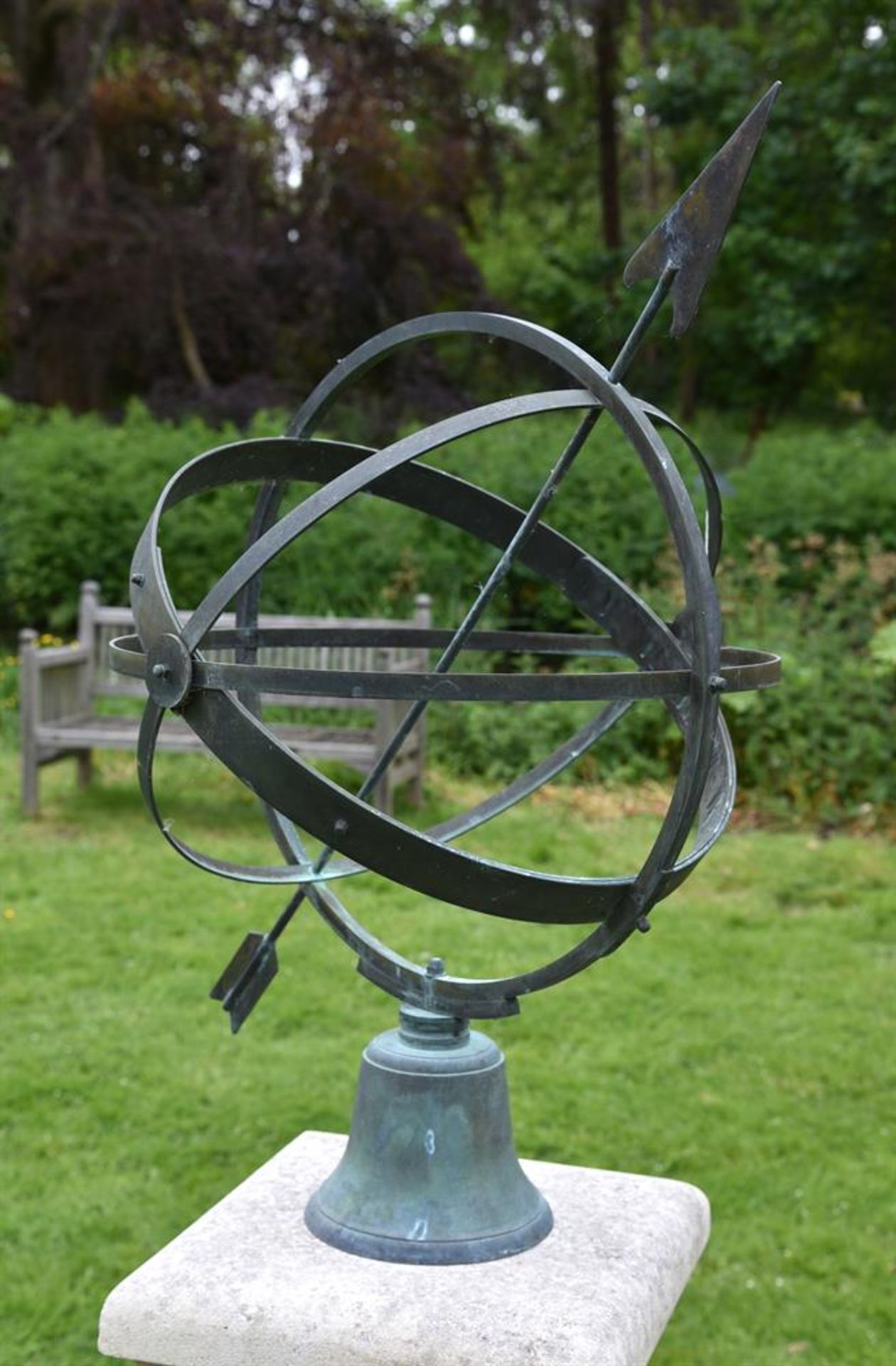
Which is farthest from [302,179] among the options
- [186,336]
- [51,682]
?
[51,682]

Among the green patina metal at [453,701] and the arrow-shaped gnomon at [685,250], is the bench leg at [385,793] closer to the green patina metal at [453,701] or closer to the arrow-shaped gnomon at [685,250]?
the green patina metal at [453,701]

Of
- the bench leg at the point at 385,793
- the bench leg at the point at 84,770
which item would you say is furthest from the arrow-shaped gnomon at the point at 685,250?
the bench leg at the point at 84,770

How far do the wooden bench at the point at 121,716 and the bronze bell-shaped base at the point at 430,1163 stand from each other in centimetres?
429

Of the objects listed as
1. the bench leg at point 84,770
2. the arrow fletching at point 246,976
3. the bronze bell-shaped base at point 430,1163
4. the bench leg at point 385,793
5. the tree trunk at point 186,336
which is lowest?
the bench leg at point 84,770

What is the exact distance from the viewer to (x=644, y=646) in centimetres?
303

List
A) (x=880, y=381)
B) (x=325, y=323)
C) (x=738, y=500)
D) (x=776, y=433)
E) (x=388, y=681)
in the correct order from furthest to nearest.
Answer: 1. (x=880, y=381)
2. (x=776, y=433)
3. (x=325, y=323)
4. (x=738, y=500)
5. (x=388, y=681)

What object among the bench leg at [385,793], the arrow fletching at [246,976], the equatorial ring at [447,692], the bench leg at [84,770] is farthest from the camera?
the bench leg at [84,770]

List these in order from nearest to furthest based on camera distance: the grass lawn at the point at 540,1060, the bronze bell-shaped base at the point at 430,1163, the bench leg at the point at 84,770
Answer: the bronze bell-shaped base at the point at 430,1163 → the grass lawn at the point at 540,1060 → the bench leg at the point at 84,770

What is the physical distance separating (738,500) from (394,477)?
246 inches

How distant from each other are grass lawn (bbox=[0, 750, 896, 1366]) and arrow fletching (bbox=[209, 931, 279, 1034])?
117 centimetres

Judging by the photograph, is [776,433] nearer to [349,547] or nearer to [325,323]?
[325,323]

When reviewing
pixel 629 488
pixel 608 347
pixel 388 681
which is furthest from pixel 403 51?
pixel 388 681

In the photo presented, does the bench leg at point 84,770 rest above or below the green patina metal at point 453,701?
below

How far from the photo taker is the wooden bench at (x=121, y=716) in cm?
732
